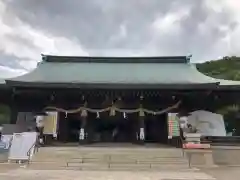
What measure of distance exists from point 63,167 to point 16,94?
233 inches

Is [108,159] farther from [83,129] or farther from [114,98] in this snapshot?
[114,98]

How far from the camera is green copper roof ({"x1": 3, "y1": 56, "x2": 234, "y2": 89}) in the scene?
14.0 metres

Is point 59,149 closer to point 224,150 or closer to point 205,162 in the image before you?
point 205,162

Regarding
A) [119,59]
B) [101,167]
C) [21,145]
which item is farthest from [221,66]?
[21,145]

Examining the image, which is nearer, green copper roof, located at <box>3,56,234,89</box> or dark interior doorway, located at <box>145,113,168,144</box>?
green copper roof, located at <box>3,56,234,89</box>

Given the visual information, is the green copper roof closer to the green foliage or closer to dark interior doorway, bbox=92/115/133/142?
dark interior doorway, bbox=92/115/133/142

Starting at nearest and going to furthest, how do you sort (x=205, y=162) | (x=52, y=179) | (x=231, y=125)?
1. (x=52, y=179)
2. (x=205, y=162)
3. (x=231, y=125)

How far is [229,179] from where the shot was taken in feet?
26.8

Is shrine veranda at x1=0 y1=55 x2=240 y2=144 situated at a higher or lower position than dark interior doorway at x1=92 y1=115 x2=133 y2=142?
higher

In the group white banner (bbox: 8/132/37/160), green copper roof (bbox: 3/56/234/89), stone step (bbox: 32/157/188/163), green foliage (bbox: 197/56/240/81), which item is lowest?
stone step (bbox: 32/157/188/163)

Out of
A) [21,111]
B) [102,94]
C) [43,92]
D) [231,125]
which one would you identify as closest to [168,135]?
[102,94]

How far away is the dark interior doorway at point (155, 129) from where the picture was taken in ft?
49.9

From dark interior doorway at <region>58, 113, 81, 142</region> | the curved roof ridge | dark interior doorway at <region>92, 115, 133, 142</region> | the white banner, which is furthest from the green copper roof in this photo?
the white banner

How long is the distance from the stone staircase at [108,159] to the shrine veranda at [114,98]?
1982mm
